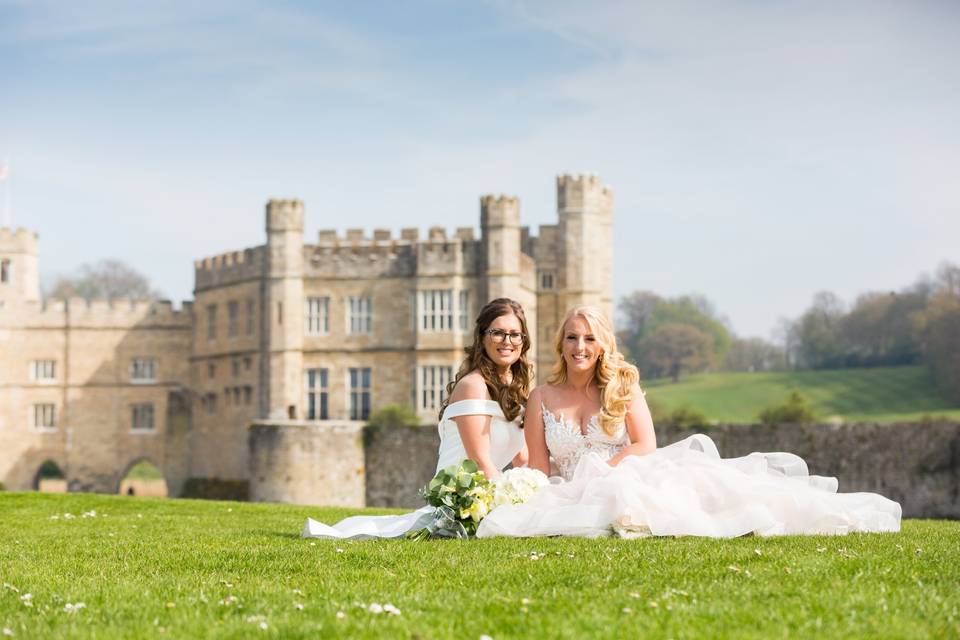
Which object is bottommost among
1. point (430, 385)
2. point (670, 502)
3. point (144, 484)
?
point (144, 484)

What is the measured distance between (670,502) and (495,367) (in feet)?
6.34

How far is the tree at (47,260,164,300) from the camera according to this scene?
3420 inches

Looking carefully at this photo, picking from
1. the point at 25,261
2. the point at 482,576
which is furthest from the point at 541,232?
the point at 482,576

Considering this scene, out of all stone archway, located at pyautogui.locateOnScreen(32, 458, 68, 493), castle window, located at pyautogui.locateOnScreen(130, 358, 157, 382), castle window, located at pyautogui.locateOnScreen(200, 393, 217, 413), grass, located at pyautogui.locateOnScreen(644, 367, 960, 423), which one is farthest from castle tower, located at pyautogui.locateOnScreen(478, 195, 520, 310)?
grass, located at pyautogui.locateOnScreen(644, 367, 960, 423)

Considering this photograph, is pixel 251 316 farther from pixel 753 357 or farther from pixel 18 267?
pixel 753 357

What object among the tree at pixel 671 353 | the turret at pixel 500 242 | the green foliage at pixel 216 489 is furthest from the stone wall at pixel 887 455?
the tree at pixel 671 353

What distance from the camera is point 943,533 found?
11.3m

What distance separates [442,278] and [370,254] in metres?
2.71

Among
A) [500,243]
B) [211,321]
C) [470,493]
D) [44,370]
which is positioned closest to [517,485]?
[470,493]

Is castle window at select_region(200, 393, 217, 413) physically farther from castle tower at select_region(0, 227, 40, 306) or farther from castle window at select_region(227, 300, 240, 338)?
castle tower at select_region(0, 227, 40, 306)

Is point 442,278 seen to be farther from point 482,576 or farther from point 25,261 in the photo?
point 482,576

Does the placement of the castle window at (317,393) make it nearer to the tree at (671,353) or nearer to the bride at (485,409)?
the bride at (485,409)

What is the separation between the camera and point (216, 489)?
47.0 meters

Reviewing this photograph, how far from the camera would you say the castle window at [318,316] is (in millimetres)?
44781
